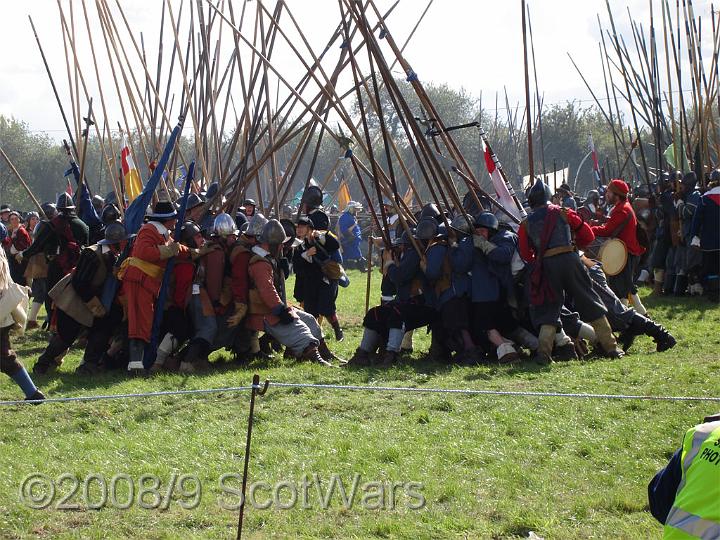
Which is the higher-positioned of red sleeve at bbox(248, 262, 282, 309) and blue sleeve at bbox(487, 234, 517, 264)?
blue sleeve at bbox(487, 234, 517, 264)

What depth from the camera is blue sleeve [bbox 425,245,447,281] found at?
384 inches

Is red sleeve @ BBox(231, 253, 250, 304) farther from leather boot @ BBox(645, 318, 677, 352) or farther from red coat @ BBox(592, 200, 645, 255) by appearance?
red coat @ BBox(592, 200, 645, 255)

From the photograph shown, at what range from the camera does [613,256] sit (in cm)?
1153

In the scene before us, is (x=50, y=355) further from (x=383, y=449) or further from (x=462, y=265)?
(x=383, y=449)

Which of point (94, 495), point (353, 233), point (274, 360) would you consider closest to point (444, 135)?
point (274, 360)

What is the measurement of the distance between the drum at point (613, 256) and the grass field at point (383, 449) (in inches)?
82.2

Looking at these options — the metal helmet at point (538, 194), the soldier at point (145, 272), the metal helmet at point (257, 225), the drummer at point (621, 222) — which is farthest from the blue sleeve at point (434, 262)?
the drummer at point (621, 222)

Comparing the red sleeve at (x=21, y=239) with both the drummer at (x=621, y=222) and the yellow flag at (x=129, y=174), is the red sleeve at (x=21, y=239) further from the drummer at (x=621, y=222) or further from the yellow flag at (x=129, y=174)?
the drummer at (x=621, y=222)

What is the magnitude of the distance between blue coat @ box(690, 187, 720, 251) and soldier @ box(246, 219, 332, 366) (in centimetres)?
596

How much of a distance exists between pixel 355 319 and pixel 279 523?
897cm

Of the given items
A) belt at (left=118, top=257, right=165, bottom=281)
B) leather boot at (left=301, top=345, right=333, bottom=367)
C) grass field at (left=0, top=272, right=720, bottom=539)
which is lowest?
grass field at (left=0, top=272, right=720, bottom=539)

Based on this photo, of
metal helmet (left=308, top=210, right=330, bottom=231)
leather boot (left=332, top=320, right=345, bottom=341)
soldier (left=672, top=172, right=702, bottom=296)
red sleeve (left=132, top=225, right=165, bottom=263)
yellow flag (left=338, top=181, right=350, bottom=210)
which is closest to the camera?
red sleeve (left=132, top=225, right=165, bottom=263)

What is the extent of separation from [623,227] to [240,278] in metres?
4.27

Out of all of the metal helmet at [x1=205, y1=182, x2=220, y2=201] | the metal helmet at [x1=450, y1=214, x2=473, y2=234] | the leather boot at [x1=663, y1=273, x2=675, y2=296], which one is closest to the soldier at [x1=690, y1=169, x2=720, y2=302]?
the leather boot at [x1=663, y1=273, x2=675, y2=296]
